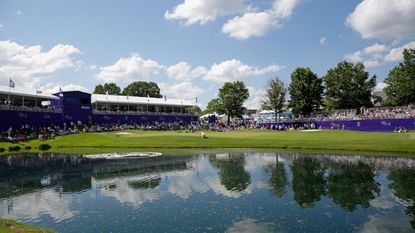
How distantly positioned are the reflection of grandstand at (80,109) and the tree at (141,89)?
33.1 meters

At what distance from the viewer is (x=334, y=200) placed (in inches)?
837

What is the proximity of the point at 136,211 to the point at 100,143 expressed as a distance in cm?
4491

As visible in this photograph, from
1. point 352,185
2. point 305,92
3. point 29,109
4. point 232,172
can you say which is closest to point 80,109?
point 29,109

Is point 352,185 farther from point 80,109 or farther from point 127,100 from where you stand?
point 127,100

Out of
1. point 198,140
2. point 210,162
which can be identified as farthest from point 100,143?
point 210,162

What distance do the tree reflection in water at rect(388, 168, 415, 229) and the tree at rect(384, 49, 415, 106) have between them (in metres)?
57.5

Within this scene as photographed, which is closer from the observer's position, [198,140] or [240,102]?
[198,140]

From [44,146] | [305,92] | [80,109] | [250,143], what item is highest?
[305,92]

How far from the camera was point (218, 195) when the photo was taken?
74.8 feet

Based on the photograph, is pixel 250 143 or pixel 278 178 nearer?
pixel 278 178

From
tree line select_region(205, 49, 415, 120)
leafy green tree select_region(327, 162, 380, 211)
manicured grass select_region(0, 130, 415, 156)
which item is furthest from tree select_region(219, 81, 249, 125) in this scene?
leafy green tree select_region(327, 162, 380, 211)

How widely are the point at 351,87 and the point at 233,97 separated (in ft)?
131

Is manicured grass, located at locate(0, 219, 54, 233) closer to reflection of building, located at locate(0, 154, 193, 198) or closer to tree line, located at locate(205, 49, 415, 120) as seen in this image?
reflection of building, located at locate(0, 154, 193, 198)

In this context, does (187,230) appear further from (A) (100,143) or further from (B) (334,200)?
(A) (100,143)
